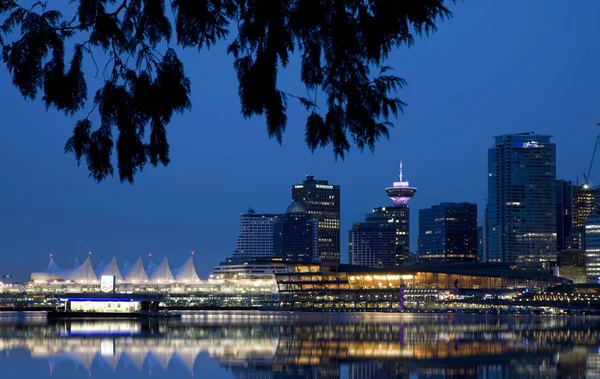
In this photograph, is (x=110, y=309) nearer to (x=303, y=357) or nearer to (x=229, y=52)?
(x=303, y=357)

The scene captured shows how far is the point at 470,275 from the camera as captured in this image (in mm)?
195500

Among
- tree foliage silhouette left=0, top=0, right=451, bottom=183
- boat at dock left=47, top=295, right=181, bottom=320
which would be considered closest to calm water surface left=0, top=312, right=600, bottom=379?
tree foliage silhouette left=0, top=0, right=451, bottom=183

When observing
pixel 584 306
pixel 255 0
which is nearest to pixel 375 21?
pixel 255 0

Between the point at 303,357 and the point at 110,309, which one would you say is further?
the point at 110,309

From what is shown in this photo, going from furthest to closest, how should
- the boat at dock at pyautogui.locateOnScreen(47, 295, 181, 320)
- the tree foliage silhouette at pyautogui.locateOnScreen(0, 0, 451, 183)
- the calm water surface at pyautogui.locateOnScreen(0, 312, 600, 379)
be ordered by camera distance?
the boat at dock at pyautogui.locateOnScreen(47, 295, 181, 320)
the calm water surface at pyautogui.locateOnScreen(0, 312, 600, 379)
the tree foliage silhouette at pyautogui.locateOnScreen(0, 0, 451, 183)

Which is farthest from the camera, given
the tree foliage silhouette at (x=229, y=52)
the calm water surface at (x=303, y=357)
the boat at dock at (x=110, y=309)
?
the boat at dock at (x=110, y=309)

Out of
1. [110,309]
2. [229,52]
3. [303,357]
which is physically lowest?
[110,309]

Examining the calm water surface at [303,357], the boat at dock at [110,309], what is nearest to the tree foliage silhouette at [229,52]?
the calm water surface at [303,357]

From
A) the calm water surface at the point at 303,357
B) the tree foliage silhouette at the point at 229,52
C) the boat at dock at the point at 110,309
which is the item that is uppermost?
the tree foliage silhouette at the point at 229,52

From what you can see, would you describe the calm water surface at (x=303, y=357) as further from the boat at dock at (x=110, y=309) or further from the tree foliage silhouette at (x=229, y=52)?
the boat at dock at (x=110, y=309)

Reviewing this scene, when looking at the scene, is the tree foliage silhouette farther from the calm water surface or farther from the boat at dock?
the boat at dock

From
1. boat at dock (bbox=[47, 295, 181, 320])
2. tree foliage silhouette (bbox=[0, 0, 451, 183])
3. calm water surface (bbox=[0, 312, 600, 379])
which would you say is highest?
tree foliage silhouette (bbox=[0, 0, 451, 183])

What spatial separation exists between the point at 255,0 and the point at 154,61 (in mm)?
1468

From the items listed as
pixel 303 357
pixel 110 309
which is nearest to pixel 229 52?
pixel 303 357
